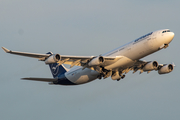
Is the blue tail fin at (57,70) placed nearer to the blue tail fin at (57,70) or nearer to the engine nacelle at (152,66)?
the blue tail fin at (57,70)

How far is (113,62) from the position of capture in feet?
178

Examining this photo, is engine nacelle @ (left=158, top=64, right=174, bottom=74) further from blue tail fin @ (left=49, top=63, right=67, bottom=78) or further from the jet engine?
blue tail fin @ (left=49, top=63, right=67, bottom=78)

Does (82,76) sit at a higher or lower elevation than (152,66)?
lower

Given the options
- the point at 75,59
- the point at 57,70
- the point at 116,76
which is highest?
the point at 57,70

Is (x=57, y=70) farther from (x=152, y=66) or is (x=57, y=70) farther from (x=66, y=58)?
(x=152, y=66)

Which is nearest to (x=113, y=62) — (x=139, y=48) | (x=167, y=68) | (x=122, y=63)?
(x=122, y=63)

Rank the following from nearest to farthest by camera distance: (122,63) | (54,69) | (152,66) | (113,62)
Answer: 1. (122,63)
2. (113,62)
3. (152,66)
4. (54,69)

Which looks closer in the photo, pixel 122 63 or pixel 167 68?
pixel 122 63

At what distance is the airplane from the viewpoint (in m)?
51.1

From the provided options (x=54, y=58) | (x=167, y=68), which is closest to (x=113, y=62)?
(x=54, y=58)

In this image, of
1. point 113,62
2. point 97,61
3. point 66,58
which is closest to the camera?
point 97,61

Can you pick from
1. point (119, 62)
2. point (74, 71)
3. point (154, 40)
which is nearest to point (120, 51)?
point (119, 62)

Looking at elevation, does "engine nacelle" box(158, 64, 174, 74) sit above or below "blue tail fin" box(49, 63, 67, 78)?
below

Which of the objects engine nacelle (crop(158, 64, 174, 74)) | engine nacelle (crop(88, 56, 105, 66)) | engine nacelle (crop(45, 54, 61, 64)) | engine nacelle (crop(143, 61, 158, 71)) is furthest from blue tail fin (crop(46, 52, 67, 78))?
engine nacelle (crop(158, 64, 174, 74))
